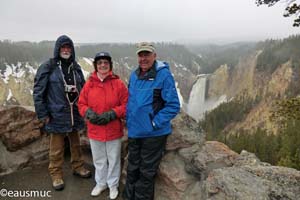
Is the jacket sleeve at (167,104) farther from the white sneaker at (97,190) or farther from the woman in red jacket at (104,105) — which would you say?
the white sneaker at (97,190)

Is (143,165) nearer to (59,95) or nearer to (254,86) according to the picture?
(59,95)

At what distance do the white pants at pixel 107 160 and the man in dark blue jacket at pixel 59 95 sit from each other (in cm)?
50

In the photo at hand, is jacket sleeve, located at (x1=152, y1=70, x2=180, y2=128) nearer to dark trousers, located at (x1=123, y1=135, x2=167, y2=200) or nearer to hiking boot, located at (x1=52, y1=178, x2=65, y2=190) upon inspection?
dark trousers, located at (x1=123, y1=135, x2=167, y2=200)

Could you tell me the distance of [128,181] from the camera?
3.97 metres

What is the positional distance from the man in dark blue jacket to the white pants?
1.64ft

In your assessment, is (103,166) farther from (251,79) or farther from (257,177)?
(251,79)

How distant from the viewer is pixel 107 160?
14.3 feet

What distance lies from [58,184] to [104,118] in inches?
53.7

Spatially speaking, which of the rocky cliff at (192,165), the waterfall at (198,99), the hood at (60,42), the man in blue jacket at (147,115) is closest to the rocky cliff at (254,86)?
the waterfall at (198,99)

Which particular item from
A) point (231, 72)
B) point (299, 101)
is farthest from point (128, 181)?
point (231, 72)

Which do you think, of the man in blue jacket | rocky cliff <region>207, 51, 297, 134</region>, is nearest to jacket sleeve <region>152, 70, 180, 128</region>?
the man in blue jacket

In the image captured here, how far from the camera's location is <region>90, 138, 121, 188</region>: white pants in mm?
4141

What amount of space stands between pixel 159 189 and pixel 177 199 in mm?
296

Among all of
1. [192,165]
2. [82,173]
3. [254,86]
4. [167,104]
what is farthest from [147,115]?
[254,86]
